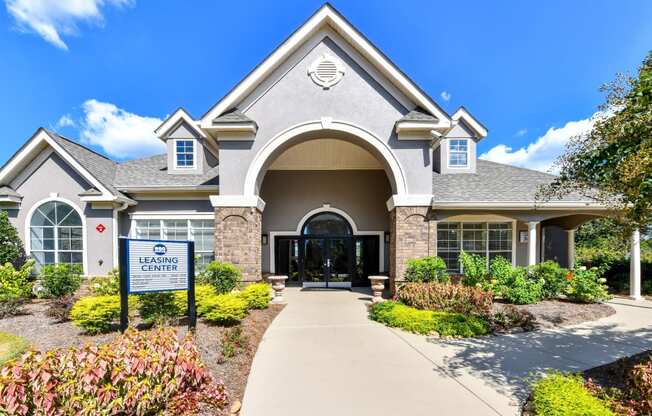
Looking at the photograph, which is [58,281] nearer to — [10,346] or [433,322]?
[10,346]

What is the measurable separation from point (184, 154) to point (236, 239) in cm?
626

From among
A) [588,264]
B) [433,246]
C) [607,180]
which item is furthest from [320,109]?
[588,264]

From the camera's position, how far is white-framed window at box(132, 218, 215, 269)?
12914 millimetres

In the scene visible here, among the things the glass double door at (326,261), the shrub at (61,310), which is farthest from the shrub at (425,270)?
the shrub at (61,310)

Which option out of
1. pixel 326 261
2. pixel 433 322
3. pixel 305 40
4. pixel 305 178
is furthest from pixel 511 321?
pixel 305 40

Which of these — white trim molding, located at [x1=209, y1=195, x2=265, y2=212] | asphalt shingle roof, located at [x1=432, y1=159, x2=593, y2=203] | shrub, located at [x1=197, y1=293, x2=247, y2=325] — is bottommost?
shrub, located at [x1=197, y1=293, x2=247, y2=325]

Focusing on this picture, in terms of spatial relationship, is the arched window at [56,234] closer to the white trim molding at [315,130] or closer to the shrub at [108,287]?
the shrub at [108,287]

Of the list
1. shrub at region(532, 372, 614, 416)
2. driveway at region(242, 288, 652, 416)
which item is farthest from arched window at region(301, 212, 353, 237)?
shrub at region(532, 372, 614, 416)

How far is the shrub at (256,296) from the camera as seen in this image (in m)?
8.57

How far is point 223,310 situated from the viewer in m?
6.81

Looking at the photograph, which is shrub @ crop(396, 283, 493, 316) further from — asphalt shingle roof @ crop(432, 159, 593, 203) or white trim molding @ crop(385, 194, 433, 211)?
asphalt shingle roof @ crop(432, 159, 593, 203)

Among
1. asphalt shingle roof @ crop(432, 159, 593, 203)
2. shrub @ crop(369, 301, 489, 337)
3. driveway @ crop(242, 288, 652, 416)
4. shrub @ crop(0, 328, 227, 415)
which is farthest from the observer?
asphalt shingle roof @ crop(432, 159, 593, 203)

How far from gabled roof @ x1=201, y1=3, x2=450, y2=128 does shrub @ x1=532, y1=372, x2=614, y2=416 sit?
821 centimetres

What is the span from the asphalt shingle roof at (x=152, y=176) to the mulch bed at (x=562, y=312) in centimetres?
1224
